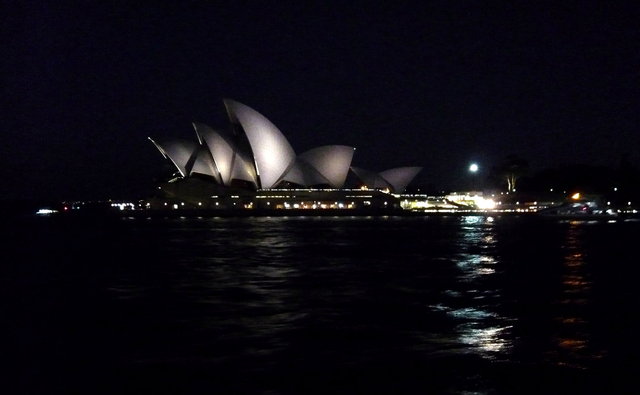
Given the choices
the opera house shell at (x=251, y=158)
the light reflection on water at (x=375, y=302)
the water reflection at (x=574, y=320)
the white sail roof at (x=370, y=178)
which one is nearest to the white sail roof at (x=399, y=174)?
the white sail roof at (x=370, y=178)

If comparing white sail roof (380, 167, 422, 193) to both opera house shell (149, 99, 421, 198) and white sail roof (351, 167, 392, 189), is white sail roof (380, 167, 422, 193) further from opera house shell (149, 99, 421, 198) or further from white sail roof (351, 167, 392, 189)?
opera house shell (149, 99, 421, 198)

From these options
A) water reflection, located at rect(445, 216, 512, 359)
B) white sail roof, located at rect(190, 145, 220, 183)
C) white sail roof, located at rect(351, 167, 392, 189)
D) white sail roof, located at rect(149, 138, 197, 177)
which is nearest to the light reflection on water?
water reflection, located at rect(445, 216, 512, 359)

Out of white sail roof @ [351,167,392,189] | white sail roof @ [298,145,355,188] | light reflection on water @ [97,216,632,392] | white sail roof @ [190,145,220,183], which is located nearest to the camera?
light reflection on water @ [97,216,632,392]

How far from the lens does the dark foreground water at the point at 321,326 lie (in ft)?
32.8

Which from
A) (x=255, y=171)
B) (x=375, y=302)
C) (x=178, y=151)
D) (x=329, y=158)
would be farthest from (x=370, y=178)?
(x=375, y=302)

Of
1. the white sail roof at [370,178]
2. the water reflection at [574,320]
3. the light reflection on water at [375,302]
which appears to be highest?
the white sail roof at [370,178]

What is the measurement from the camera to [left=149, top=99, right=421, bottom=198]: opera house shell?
8903 centimetres

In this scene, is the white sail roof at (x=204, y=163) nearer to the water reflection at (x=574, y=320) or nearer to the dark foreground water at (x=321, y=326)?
the dark foreground water at (x=321, y=326)

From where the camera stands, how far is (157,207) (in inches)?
4409

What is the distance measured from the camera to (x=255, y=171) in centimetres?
9731

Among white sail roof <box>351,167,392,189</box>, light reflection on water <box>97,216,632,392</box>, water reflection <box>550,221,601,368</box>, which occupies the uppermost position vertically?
white sail roof <box>351,167,392,189</box>

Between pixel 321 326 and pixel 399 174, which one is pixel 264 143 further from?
pixel 321 326

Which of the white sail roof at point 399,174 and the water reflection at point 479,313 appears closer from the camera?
the water reflection at point 479,313

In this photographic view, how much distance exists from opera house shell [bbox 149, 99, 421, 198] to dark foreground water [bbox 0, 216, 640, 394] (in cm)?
6156
